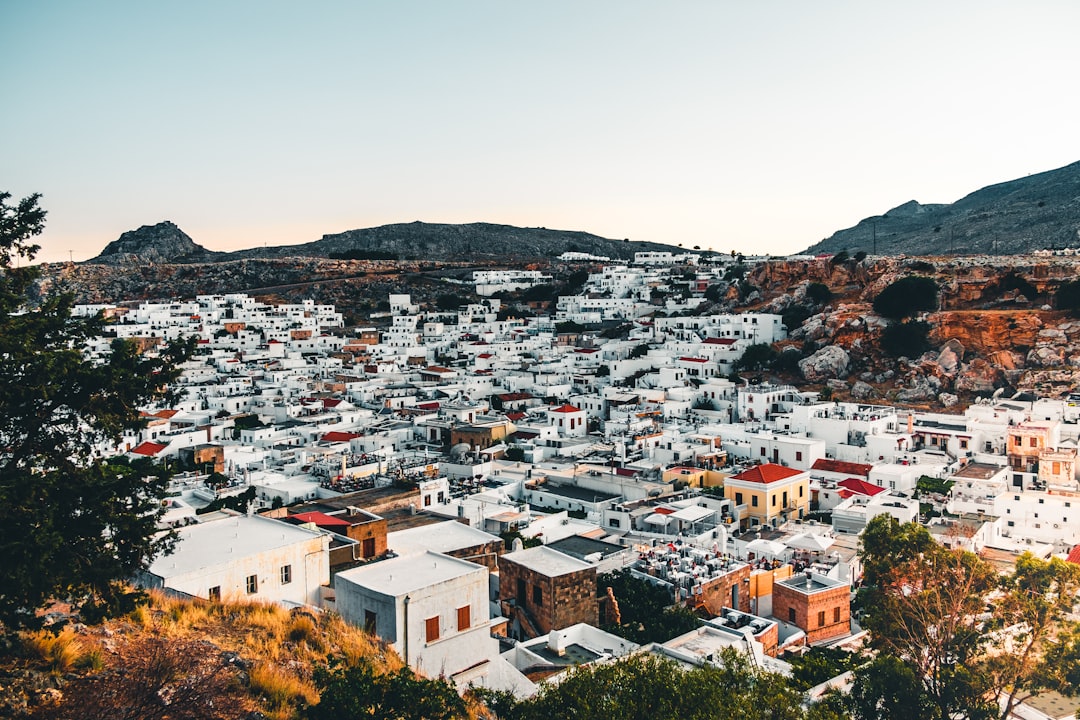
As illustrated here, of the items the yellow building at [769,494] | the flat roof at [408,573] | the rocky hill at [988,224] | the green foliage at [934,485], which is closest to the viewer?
the flat roof at [408,573]

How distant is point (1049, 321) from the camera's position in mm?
42219

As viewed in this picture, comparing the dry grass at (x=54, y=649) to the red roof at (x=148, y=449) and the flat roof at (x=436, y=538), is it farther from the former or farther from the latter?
the red roof at (x=148, y=449)

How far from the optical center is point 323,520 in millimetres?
16312

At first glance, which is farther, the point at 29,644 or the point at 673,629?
the point at 673,629

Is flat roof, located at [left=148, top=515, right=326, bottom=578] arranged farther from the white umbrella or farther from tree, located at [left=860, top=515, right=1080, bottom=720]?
the white umbrella

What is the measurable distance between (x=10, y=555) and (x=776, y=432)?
2856cm

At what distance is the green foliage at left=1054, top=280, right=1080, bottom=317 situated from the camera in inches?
1683

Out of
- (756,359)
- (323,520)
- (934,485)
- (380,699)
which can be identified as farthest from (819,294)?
(380,699)

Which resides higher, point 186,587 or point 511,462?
point 186,587

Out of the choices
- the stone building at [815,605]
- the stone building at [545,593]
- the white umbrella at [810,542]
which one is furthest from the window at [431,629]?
the white umbrella at [810,542]

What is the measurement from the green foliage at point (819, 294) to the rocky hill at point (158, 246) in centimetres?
8600

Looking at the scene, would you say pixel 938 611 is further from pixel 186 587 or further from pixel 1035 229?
pixel 1035 229

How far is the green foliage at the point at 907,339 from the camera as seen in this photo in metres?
43.3

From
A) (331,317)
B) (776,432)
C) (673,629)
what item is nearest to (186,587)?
(673,629)
